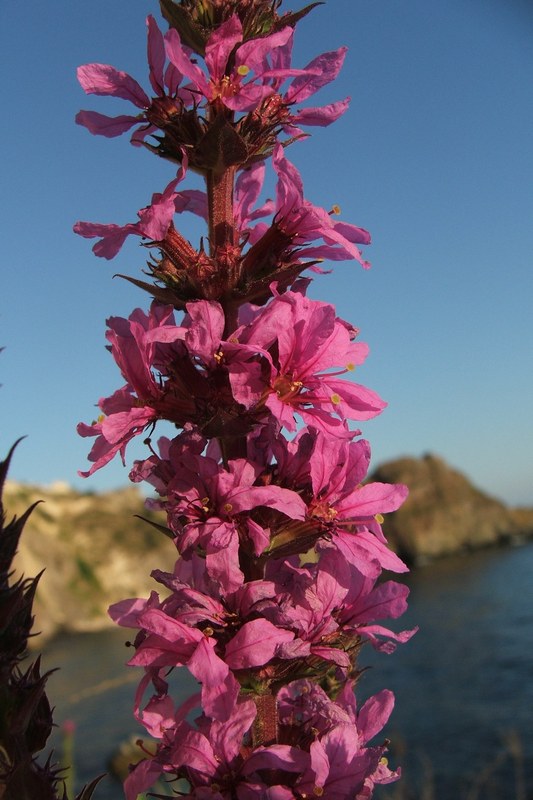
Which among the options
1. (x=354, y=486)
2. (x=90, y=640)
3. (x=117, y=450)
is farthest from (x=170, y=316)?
(x=90, y=640)

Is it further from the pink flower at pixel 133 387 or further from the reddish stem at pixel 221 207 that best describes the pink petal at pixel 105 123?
the pink flower at pixel 133 387

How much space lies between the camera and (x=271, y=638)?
2283 millimetres

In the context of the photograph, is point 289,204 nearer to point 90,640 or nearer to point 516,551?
point 90,640

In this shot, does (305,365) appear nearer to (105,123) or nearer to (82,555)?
(105,123)

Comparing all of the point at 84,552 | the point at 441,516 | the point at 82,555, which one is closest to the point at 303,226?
the point at 82,555

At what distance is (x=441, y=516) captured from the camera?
220 feet

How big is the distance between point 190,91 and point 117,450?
52.7 inches

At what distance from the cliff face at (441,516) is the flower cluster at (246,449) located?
62.8 meters

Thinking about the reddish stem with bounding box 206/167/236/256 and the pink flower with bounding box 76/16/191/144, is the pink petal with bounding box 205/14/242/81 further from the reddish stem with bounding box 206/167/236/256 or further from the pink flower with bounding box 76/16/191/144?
the reddish stem with bounding box 206/167/236/256

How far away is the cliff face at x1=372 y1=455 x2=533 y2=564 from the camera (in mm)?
65750

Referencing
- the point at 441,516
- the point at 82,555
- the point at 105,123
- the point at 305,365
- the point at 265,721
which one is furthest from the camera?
the point at 441,516

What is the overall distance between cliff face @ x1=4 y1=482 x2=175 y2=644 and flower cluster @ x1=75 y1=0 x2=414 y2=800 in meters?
38.0

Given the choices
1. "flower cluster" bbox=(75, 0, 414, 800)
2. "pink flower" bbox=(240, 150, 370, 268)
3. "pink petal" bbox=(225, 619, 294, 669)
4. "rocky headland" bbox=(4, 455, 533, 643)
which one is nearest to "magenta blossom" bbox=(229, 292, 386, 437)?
"flower cluster" bbox=(75, 0, 414, 800)

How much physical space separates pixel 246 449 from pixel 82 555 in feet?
143
